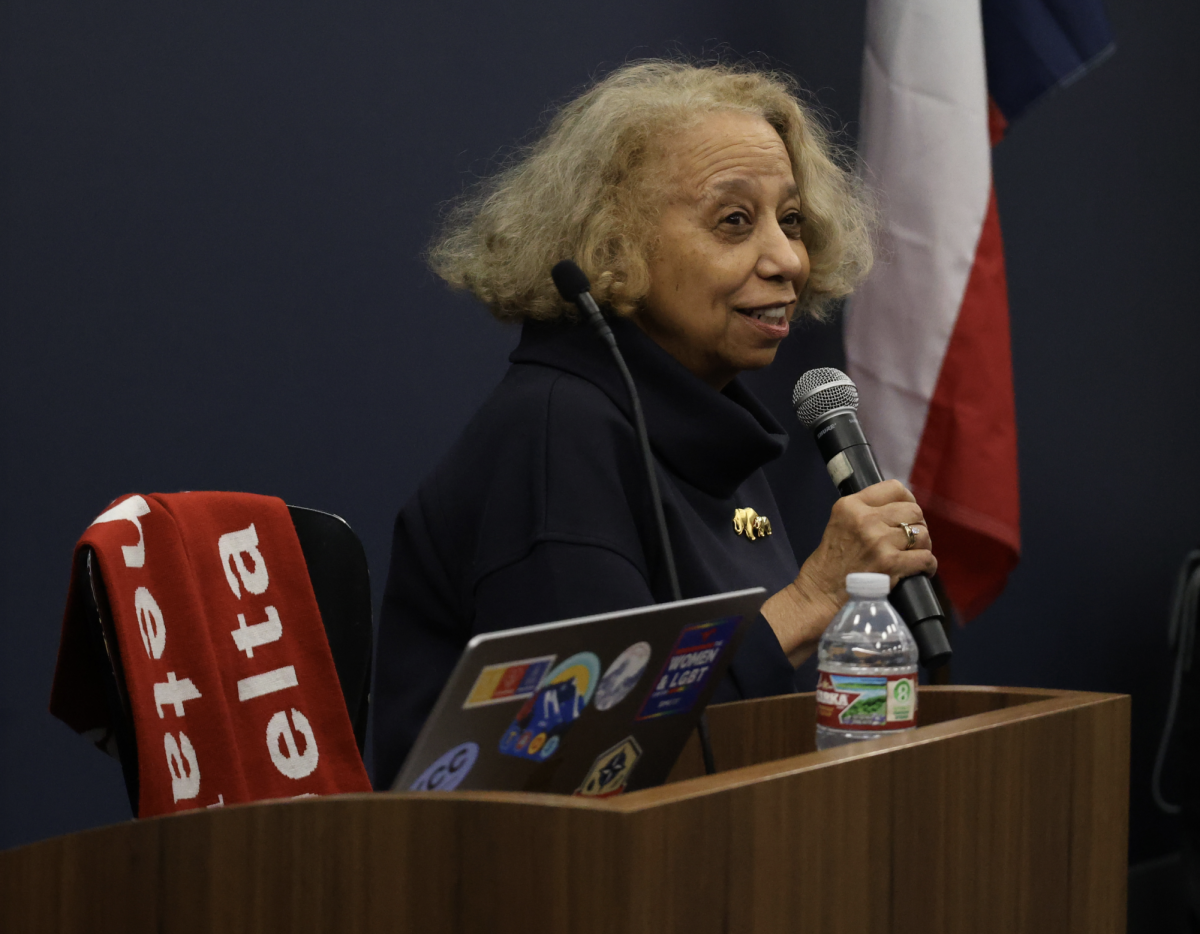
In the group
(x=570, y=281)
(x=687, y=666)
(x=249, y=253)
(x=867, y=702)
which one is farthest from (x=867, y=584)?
(x=249, y=253)

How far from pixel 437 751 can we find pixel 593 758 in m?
0.13

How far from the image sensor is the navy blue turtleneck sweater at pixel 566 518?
1254mm

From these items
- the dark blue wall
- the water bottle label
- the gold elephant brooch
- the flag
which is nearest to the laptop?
the water bottle label

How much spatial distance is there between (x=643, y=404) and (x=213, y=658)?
1.68ft

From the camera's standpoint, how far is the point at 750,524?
5.16 ft

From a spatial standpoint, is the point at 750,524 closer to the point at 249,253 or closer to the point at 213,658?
the point at 213,658

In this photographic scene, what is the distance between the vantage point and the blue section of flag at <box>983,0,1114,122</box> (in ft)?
8.69

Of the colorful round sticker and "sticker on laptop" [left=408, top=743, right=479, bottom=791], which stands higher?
the colorful round sticker

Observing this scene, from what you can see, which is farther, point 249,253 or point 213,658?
point 249,253

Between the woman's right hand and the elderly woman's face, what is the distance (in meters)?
0.30

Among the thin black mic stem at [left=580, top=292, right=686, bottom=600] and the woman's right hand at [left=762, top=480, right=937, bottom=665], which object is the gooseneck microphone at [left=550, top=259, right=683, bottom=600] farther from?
the woman's right hand at [left=762, top=480, right=937, bottom=665]

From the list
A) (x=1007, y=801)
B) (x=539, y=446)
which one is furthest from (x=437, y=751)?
(x=539, y=446)

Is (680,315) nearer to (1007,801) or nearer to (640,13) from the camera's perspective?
(1007,801)

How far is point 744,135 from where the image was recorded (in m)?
1.57
